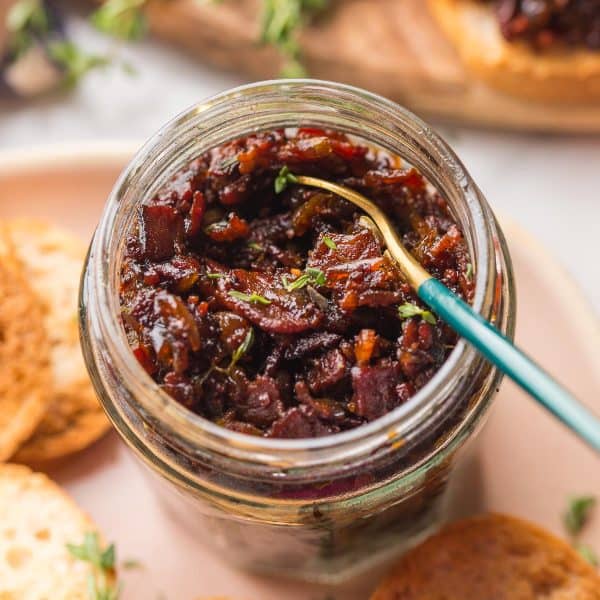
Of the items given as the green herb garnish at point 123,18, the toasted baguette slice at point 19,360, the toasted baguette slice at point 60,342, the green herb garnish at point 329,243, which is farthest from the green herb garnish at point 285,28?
the green herb garnish at point 329,243

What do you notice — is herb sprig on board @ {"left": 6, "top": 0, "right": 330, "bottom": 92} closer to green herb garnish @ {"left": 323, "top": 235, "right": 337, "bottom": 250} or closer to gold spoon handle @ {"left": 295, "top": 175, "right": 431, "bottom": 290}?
gold spoon handle @ {"left": 295, "top": 175, "right": 431, "bottom": 290}

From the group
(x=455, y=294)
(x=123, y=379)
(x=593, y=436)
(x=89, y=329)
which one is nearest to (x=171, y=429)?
(x=123, y=379)

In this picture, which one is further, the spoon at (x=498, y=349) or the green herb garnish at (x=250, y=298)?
the green herb garnish at (x=250, y=298)

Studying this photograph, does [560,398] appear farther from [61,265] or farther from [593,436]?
[61,265]

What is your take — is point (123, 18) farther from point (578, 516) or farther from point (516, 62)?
point (578, 516)

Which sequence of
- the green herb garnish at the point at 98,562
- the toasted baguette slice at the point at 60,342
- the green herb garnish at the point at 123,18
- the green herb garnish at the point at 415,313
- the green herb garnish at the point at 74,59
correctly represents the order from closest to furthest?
1. the green herb garnish at the point at 415,313
2. the green herb garnish at the point at 98,562
3. the toasted baguette slice at the point at 60,342
4. the green herb garnish at the point at 123,18
5. the green herb garnish at the point at 74,59

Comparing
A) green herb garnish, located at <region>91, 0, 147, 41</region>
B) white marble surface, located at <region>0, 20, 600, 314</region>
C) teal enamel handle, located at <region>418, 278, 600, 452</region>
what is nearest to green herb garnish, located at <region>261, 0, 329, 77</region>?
white marble surface, located at <region>0, 20, 600, 314</region>

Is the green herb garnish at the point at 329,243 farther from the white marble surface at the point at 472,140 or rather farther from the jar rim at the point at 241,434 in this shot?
the white marble surface at the point at 472,140

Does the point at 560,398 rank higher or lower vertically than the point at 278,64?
lower
